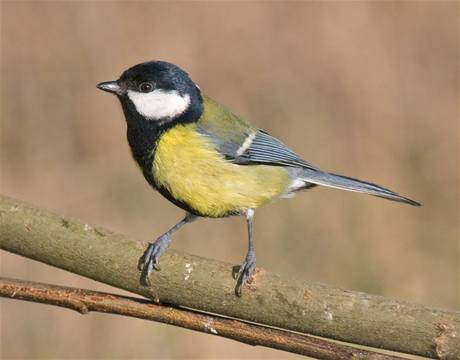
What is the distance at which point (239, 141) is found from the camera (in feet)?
8.48

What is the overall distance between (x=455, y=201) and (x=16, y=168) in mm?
2806

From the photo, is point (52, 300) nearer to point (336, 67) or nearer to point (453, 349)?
point (453, 349)

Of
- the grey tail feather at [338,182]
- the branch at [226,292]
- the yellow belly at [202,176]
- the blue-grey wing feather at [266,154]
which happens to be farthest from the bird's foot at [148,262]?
the grey tail feather at [338,182]

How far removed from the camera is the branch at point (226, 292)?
1.70 meters

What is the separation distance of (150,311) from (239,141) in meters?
0.93

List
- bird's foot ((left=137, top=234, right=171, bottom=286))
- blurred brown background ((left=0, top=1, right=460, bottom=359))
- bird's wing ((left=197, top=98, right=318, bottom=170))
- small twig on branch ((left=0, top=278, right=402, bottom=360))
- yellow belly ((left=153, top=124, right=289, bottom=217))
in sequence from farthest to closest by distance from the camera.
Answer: blurred brown background ((left=0, top=1, right=460, bottom=359)), bird's wing ((left=197, top=98, right=318, bottom=170)), yellow belly ((left=153, top=124, right=289, bottom=217)), bird's foot ((left=137, top=234, right=171, bottom=286)), small twig on branch ((left=0, top=278, right=402, bottom=360))

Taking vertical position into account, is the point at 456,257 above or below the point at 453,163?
below

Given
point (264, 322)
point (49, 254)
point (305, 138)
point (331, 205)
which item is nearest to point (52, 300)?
point (49, 254)

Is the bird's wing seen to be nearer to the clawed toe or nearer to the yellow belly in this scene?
the yellow belly

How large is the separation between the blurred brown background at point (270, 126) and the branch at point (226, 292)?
2292 millimetres

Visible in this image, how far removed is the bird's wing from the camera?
8.13 feet

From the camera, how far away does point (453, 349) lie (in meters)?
1.65

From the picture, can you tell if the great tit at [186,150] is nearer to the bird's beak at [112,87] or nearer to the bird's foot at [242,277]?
the bird's beak at [112,87]

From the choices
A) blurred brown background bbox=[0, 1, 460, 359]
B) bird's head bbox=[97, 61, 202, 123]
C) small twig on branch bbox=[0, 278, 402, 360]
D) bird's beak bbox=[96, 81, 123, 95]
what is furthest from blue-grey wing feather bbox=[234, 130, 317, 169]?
blurred brown background bbox=[0, 1, 460, 359]
